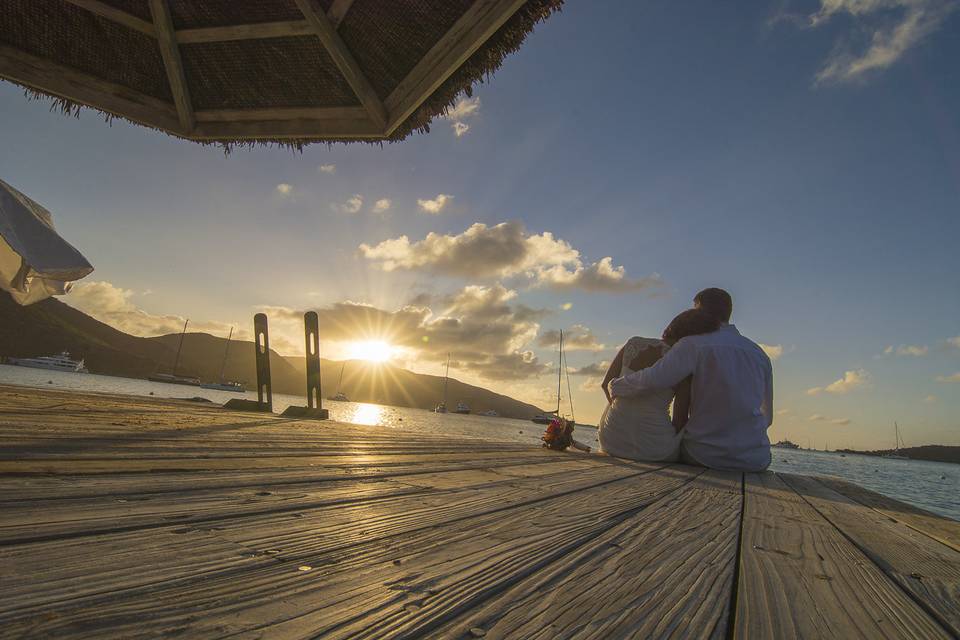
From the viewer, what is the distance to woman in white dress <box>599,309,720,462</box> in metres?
3.77

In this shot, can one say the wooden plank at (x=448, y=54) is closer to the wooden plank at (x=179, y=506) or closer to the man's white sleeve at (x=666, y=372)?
the man's white sleeve at (x=666, y=372)

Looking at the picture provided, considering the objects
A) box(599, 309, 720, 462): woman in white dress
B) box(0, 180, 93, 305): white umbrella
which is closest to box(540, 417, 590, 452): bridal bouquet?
box(599, 309, 720, 462): woman in white dress

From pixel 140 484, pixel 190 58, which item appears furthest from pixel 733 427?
pixel 190 58

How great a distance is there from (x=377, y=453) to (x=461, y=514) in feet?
4.95

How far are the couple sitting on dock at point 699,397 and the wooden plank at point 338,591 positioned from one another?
284 centimetres

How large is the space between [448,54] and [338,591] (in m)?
3.49

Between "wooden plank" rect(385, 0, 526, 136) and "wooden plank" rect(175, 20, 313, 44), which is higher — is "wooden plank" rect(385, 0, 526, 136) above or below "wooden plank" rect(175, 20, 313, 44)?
below

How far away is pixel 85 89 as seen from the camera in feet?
12.5

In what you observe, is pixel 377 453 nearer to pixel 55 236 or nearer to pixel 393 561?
pixel 393 561

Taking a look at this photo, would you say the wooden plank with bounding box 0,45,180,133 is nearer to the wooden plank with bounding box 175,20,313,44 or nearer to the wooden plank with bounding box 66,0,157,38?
the wooden plank with bounding box 66,0,157,38

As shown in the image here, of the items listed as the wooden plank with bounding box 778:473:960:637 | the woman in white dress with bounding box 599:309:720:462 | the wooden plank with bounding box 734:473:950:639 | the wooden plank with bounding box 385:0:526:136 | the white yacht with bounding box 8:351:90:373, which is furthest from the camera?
the white yacht with bounding box 8:351:90:373

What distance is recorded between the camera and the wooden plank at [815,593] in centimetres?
73

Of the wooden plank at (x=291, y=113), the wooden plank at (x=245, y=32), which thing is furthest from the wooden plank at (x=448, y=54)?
the wooden plank at (x=245, y=32)

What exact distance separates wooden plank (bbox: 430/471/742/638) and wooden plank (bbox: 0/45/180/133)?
4944 millimetres
